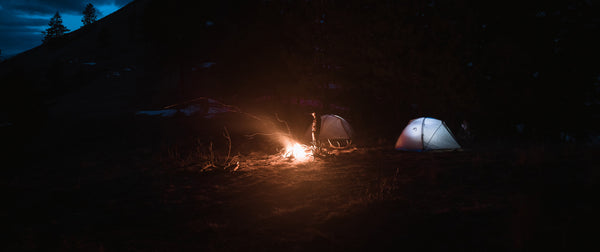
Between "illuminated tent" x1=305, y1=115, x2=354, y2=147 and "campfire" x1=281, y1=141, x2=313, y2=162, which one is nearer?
"campfire" x1=281, y1=141, x2=313, y2=162

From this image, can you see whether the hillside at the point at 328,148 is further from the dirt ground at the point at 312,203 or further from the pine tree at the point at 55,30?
the pine tree at the point at 55,30

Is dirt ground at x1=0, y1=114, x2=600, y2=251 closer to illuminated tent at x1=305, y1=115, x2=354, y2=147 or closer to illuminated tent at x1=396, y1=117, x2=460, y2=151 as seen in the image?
illuminated tent at x1=396, y1=117, x2=460, y2=151

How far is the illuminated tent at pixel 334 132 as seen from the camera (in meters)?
14.9

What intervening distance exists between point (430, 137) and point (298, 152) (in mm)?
5159

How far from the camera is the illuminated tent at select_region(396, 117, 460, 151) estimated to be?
39.8 ft

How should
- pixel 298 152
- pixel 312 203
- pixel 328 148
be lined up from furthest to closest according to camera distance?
pixel 328 148 → pixel 298 152 → pixel 312 203

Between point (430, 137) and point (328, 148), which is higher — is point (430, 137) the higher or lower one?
the higher one

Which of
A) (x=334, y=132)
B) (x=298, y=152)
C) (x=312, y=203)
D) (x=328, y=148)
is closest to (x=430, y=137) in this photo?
(x=328, y=148)

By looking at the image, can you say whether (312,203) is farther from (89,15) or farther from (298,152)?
(89,15)

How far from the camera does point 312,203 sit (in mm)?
6664

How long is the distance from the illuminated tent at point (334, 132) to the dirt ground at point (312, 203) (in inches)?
116

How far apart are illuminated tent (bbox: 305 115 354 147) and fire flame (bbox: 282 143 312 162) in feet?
9.88

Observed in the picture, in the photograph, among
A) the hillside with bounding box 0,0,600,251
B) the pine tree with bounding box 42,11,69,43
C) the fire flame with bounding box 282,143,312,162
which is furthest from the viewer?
the pine tree with bounding box 42,11,69,43

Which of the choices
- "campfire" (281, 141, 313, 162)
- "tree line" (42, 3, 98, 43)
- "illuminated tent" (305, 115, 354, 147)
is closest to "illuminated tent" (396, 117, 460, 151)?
"illuminated tent" (305, 115, 354, 147)
